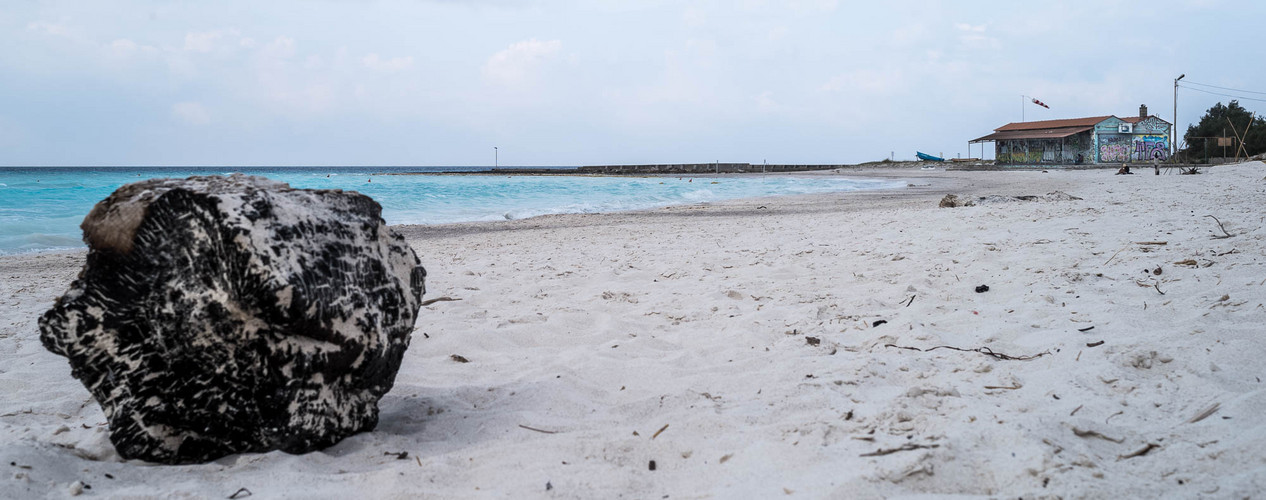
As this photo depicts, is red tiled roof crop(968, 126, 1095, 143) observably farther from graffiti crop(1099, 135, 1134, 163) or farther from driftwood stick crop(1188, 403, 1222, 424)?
driftwood stick crop(1188, 403, 1222, 424)

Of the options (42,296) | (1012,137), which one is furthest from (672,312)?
(1012,137)

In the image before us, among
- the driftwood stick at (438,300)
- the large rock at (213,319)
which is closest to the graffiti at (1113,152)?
the driftwood stick at (438,300)

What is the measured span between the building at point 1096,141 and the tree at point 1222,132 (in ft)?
5.32

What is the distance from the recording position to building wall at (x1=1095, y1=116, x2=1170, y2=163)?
42125 mm

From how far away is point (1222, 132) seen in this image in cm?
3931

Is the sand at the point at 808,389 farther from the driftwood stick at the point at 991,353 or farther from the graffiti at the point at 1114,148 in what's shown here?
the graffiti at the point at 1114,148

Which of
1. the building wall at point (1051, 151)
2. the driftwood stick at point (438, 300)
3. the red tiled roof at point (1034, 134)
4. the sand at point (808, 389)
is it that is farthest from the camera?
the building wall at point (1051, 151)

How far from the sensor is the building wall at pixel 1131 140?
1658 inches

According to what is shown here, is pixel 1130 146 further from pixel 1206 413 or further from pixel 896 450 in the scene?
pixel 896 450

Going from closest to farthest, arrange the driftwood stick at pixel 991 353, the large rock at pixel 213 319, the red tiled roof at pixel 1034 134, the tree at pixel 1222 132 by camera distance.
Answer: the large rock at pixel 213 319
the driftwood stick at pixel 991 353
the tree at pixel 1222 132
the red tiled roof at pixel 1034 134

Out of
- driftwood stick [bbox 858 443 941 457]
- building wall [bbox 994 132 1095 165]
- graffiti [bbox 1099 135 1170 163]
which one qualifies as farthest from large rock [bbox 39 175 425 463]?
building wall [bbox 994 132 1095 165]

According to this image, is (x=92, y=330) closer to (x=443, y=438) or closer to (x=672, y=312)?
(x=443, y=438)

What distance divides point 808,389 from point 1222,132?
5011 centimetres

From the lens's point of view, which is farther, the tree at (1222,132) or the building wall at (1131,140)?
the building wall at (1131,140)
